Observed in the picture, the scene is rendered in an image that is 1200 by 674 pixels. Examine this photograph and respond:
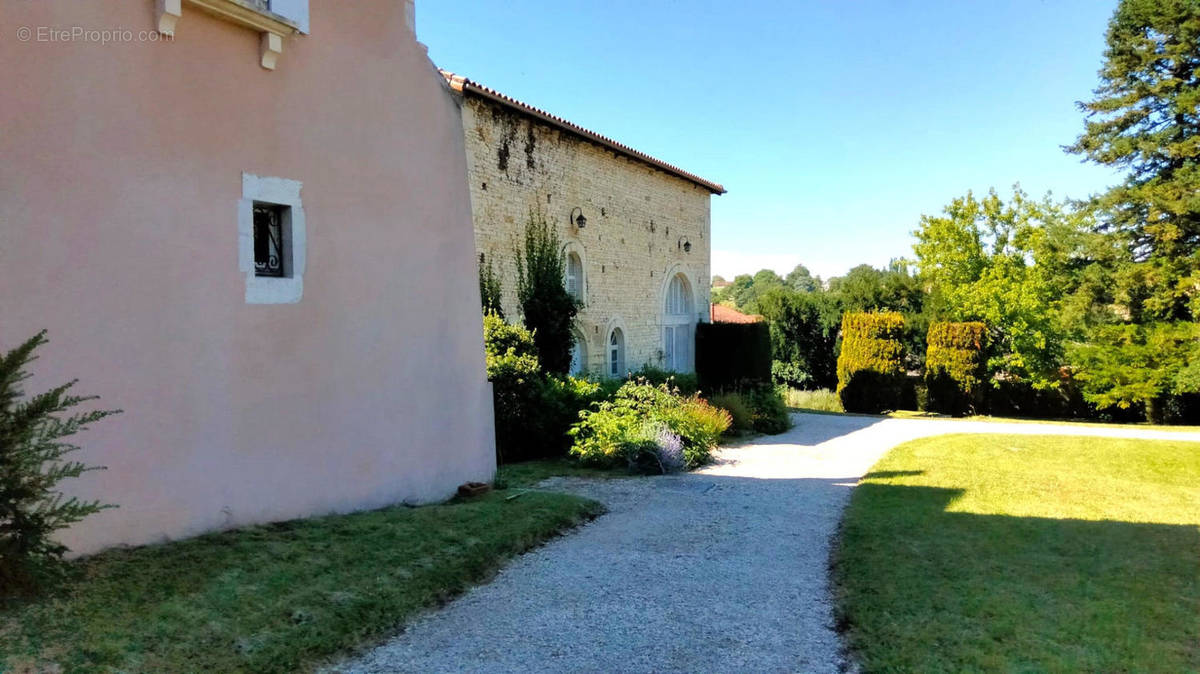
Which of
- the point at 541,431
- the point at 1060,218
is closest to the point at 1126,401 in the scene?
the point at 1060,218

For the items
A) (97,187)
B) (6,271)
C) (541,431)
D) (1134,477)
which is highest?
(97,187)

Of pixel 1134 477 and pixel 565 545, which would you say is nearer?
pixel 565 545

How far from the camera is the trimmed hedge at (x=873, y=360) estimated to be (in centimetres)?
2248

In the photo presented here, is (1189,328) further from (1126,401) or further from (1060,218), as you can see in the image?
(1060,218)

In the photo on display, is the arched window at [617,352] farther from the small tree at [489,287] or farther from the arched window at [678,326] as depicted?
the small tree at [489,287]

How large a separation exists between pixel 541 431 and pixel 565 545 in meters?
5.07

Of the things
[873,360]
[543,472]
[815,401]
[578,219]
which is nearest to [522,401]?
[543,472]

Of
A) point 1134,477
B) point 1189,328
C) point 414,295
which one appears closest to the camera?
point 414,295

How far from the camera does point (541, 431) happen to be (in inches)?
432

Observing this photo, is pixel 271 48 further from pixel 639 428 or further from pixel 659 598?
pixel 639 428

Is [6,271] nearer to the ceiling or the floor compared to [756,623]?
nearer to the ceiling

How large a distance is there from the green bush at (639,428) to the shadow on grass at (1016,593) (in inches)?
133

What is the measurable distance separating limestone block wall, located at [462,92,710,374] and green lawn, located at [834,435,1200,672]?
26.6 ft

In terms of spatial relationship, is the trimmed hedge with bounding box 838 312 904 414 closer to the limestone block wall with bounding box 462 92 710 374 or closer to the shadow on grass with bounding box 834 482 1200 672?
the limestone block wall with bounding box 462 92 710 374
